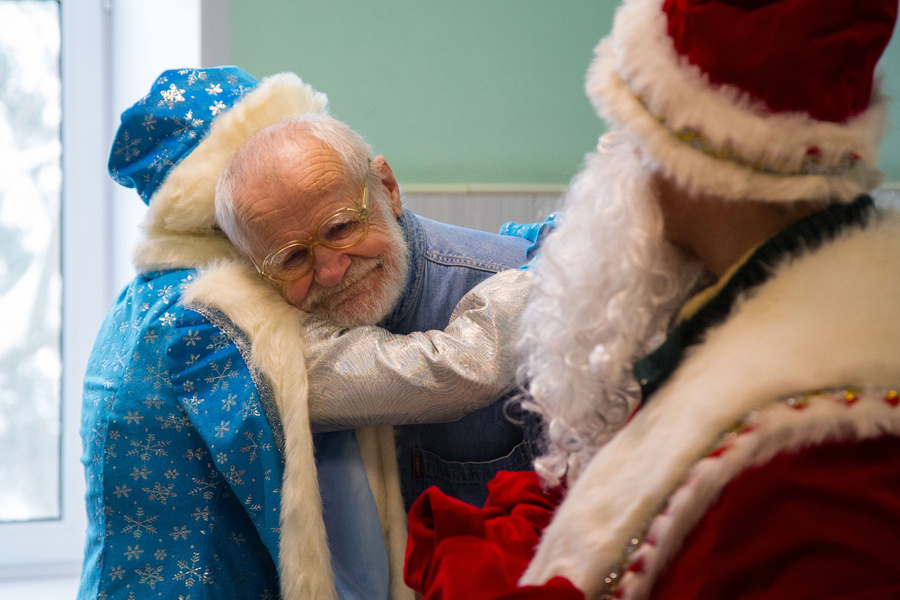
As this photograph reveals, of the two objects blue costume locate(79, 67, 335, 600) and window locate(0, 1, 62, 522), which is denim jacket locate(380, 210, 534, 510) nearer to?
blue costume locate(79, 67, 335, 600)

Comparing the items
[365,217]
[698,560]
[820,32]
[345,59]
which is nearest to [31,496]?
[345,59]

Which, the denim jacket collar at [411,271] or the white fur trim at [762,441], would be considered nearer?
the white fur trim at [762,441]

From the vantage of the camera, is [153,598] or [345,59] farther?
[345,59]

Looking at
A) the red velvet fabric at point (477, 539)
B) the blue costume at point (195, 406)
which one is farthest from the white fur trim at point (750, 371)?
the blue costume at point (195, 406)

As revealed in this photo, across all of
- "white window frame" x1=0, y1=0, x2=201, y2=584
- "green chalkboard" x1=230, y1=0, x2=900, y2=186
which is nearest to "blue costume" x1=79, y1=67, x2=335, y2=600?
"green chalkboard" x1=230, y1=0, x2=900, y2=186

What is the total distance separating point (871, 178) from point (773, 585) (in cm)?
38

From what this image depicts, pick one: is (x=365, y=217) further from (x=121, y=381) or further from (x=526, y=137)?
(x=526, y=137)

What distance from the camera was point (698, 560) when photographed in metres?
0.57

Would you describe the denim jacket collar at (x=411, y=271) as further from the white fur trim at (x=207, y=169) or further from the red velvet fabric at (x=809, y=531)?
the red velvet fabric at (x=809, y=531)

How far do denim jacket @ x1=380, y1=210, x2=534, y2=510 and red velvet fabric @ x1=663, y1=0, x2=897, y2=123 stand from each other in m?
0.74

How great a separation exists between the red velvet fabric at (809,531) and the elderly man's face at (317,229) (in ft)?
2.45

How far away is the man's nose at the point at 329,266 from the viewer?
3.90 feet

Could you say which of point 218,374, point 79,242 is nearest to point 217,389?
point 218,374

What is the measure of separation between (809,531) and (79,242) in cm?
243
